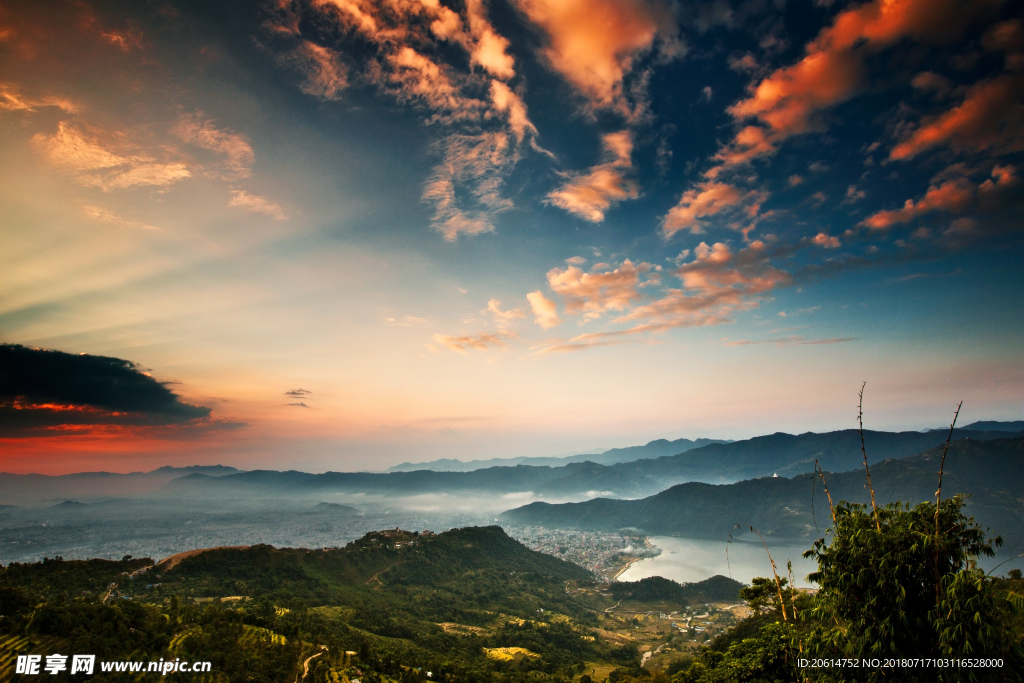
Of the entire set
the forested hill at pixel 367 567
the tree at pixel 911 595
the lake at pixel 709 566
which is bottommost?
the lake at pixel 709 566

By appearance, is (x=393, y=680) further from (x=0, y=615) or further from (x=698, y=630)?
(x=698, y=630)

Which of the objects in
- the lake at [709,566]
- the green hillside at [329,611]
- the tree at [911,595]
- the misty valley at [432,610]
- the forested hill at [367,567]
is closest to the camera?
the tree at [911,595]

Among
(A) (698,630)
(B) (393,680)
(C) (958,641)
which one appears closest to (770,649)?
(C) (958,641)

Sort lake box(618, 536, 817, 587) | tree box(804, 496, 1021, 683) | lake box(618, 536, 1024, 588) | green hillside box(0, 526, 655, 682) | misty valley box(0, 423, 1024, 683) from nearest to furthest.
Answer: tree box(804, 496, 1021, 683) < misty valley box(0, 423, 1024, 683) < green hillside box(0, 526, 655, 682) < lake box(618, 536, 1024, 588) < lake box(618, 536, 817, 587)

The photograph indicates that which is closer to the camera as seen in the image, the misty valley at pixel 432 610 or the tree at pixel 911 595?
the tree at pixel 911 595

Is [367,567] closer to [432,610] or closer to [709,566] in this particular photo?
[432,610]

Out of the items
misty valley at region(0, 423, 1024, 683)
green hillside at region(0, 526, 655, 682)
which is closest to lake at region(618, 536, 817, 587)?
misty valley at region(0, 423, 1024, 683)

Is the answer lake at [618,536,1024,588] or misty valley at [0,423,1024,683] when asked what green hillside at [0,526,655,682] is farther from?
lake at [618,536,1024,588]

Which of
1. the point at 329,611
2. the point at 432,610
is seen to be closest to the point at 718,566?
the point at 432,610

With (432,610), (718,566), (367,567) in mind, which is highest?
(367,567)

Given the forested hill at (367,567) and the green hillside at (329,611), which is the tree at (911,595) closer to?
the green hillside at (329,611)

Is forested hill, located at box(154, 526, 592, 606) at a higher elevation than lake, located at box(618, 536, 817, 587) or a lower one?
higher

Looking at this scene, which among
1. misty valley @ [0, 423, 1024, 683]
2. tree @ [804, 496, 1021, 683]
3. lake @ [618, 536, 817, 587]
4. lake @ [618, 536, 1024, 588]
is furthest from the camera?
lake @ [618, 536, 817, 587]

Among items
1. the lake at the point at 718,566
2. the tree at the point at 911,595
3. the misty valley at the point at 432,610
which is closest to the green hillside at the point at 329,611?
the misty valley at the point at 432,610
